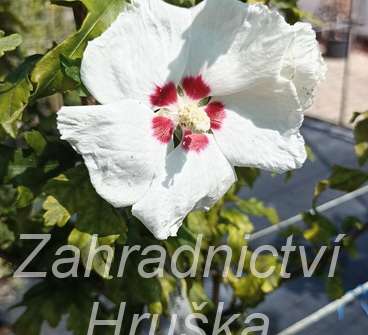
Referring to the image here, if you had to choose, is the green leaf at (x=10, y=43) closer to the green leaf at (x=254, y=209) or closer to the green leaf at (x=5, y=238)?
the green leaf at (x=5, y=238)

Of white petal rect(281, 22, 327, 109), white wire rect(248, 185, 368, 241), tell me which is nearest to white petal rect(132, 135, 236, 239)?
white petal rect(281, 22, 327, 109)

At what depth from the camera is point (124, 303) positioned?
1191 mm

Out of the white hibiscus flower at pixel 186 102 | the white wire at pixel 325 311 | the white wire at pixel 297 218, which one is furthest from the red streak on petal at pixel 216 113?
the white wire at pixel 297 218

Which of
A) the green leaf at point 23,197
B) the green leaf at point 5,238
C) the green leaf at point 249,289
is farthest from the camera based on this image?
the green leaf at point 249,289

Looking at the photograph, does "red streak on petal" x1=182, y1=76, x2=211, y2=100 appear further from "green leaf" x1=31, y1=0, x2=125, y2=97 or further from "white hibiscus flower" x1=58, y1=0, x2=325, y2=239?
"green leaf" x1=31, y1=0, x2=125, y2=97

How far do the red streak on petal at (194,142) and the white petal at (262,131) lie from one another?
0.8 inches

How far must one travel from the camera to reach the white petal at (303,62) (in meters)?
0.69

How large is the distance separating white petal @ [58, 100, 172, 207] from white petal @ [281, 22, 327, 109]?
170 mm

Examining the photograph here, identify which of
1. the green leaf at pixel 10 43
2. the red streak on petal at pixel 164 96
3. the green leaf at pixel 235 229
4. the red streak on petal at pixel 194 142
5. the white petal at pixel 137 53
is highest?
the white petal at pixel 137 53

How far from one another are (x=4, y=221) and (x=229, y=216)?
55 cm

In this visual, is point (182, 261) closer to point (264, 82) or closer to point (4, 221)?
point (4, 221)

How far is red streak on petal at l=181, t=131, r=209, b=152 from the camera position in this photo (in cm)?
72

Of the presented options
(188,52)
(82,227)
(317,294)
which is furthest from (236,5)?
(317,294)

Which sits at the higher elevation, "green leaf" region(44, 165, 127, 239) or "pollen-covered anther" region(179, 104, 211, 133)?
"pollen-covered anther" region(179, 104, 211, 133)
